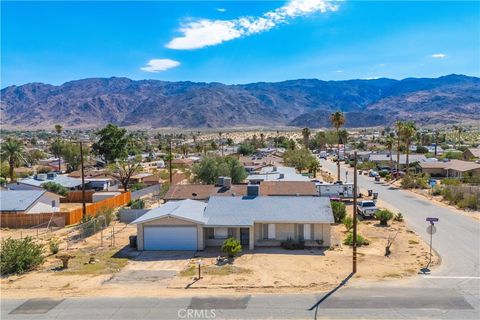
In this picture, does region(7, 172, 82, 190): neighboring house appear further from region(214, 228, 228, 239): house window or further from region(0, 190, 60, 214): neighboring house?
region(214, 228, 228, 239): house window

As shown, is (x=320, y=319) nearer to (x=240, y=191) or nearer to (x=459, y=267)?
(x=459, y=267)

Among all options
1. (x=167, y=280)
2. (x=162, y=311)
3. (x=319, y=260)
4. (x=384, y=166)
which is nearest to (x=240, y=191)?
(x=319, y=260)

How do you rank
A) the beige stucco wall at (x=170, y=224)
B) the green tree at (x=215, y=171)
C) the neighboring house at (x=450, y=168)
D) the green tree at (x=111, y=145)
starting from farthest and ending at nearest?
the green tree at (x=111, y=145) < the neighboring house at (x=450, y=168) < the green tree at (x=215, y=171) < the beige stucco wall at (x=170, y=224)

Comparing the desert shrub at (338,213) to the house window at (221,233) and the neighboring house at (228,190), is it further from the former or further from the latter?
the house window at (221,233)

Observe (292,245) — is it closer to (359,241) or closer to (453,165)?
(359,241)

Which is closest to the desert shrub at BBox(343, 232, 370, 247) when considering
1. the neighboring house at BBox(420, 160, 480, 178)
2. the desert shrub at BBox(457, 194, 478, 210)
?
the desert shrub at BBox(457, 194, 478, 210)

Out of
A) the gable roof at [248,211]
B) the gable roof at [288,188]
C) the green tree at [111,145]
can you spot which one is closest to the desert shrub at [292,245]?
the gable roof at [248,211]
